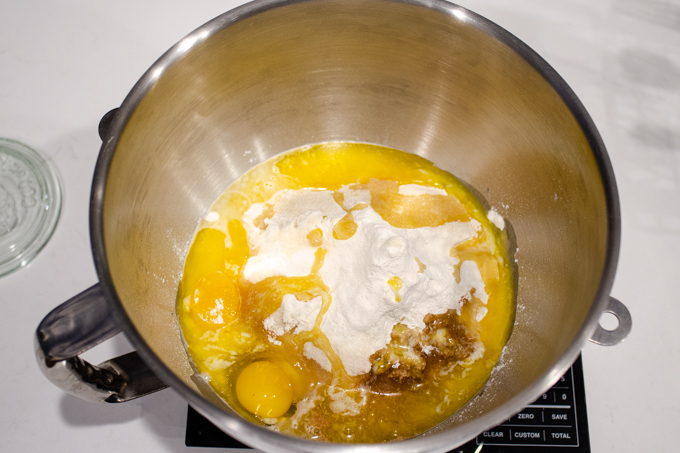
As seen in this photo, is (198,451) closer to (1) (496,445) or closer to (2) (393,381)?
(2) (393,381)

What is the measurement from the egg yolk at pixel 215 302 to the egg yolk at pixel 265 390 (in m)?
0.17

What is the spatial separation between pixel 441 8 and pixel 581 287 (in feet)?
2.51

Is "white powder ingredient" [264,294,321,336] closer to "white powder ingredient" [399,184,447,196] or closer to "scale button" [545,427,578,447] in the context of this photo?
"white powder ingredient" [399,184,447,196]

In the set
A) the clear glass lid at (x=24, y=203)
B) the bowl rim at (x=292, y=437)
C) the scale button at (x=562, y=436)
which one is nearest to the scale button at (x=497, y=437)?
the scale button at (x=562, y=436)

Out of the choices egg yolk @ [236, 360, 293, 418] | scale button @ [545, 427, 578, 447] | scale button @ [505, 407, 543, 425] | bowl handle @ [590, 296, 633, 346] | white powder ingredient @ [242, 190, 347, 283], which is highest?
white powder ingredient @ [242, 190, 347, 283]

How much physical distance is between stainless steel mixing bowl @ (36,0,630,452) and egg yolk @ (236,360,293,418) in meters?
0.08

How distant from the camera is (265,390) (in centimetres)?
130

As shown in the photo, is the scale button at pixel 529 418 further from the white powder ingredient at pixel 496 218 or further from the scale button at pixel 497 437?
the white powder ingredient at pixel 496 218

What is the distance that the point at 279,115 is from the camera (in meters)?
1.57

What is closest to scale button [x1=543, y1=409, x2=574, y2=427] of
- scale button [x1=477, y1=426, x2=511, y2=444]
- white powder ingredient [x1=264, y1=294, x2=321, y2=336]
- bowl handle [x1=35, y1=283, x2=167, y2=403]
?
scale button [x1=477, y1=426, x2=511, y2=444]

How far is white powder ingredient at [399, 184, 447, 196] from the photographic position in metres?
1.60

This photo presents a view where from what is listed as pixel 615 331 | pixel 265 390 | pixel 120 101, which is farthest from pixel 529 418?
pixel 120 101

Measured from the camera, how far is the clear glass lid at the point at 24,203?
1.49 meters

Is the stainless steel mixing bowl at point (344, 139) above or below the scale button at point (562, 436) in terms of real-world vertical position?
above
